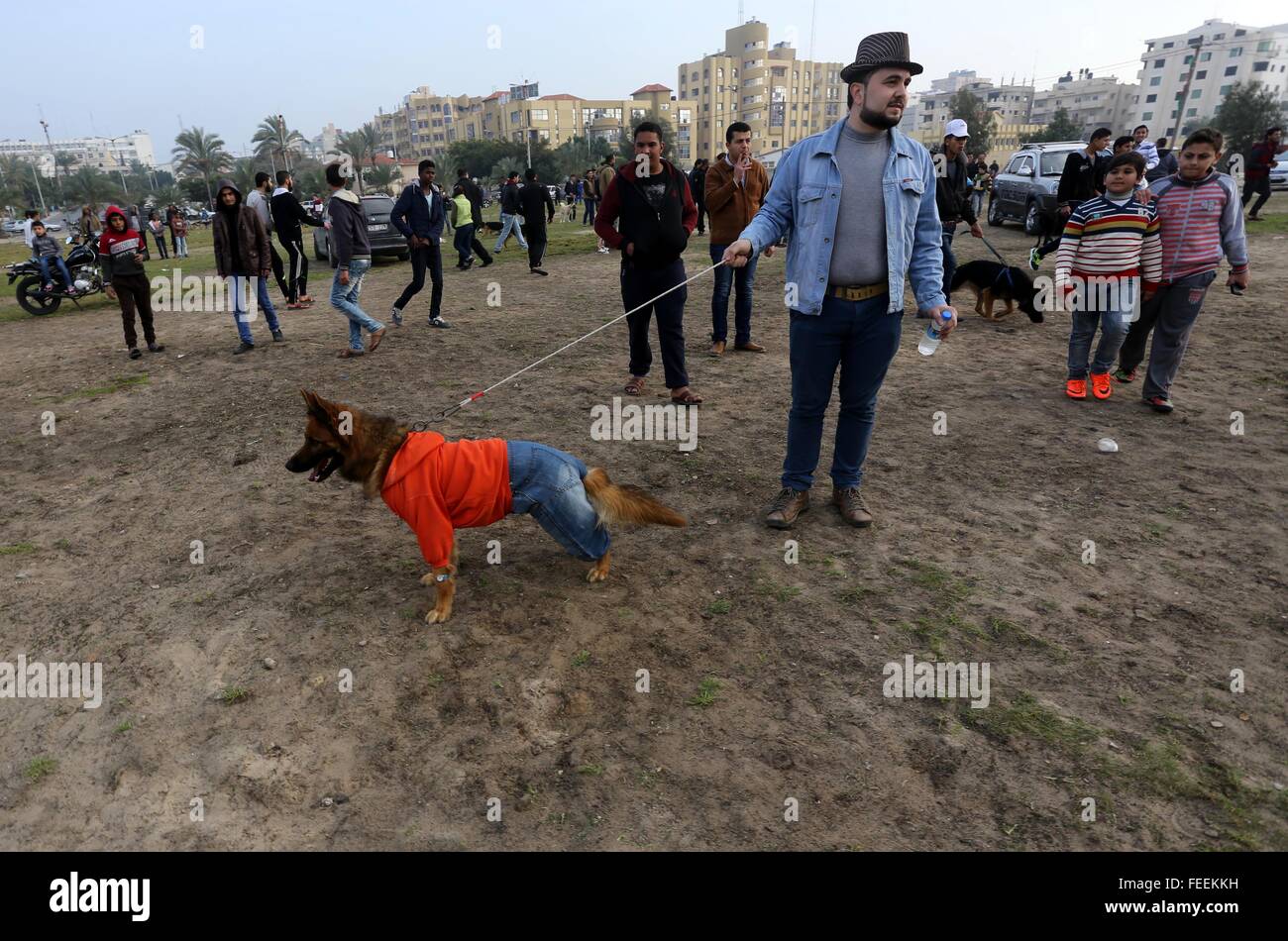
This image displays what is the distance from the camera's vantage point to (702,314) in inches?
408

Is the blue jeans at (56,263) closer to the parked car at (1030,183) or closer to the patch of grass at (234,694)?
the patch of grass at (234,694)

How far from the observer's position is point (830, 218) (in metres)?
3.95

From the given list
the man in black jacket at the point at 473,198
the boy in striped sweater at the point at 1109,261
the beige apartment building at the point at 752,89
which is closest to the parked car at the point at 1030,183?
the boy in striped sweater at the point at 1109,261

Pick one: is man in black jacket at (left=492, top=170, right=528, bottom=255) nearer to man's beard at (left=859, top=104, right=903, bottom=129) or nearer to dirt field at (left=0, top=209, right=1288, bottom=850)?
dirt field at (left=0, top=209, right=1288, bottom=850)

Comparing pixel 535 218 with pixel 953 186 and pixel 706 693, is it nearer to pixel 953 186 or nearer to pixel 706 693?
pixel 953 186

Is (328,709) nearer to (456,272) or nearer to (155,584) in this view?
(155,584)

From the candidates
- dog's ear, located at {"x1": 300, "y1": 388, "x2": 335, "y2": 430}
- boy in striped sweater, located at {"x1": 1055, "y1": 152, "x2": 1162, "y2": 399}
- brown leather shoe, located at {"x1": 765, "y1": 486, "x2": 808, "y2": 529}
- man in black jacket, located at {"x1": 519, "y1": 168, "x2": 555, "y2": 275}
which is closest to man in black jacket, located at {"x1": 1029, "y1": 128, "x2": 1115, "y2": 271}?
boy in striped sweater, located at {"x1": 1055, "y1": 152, "x2": 1162, "y2": 399}

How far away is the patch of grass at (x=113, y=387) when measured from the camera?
7547mm

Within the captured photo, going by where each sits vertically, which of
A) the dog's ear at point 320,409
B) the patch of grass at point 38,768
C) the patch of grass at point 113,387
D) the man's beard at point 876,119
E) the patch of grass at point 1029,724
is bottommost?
the patch of grass at point 38,768

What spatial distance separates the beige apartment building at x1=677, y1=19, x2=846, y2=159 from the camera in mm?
125500

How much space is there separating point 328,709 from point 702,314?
27.3 feet

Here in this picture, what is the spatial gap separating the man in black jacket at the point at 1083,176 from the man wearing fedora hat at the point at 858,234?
5.96 meters

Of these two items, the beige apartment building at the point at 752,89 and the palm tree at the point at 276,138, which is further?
the beige apartment building at the point at 752,89

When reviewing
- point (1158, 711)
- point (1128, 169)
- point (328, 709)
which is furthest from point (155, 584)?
point (1128, 169)
